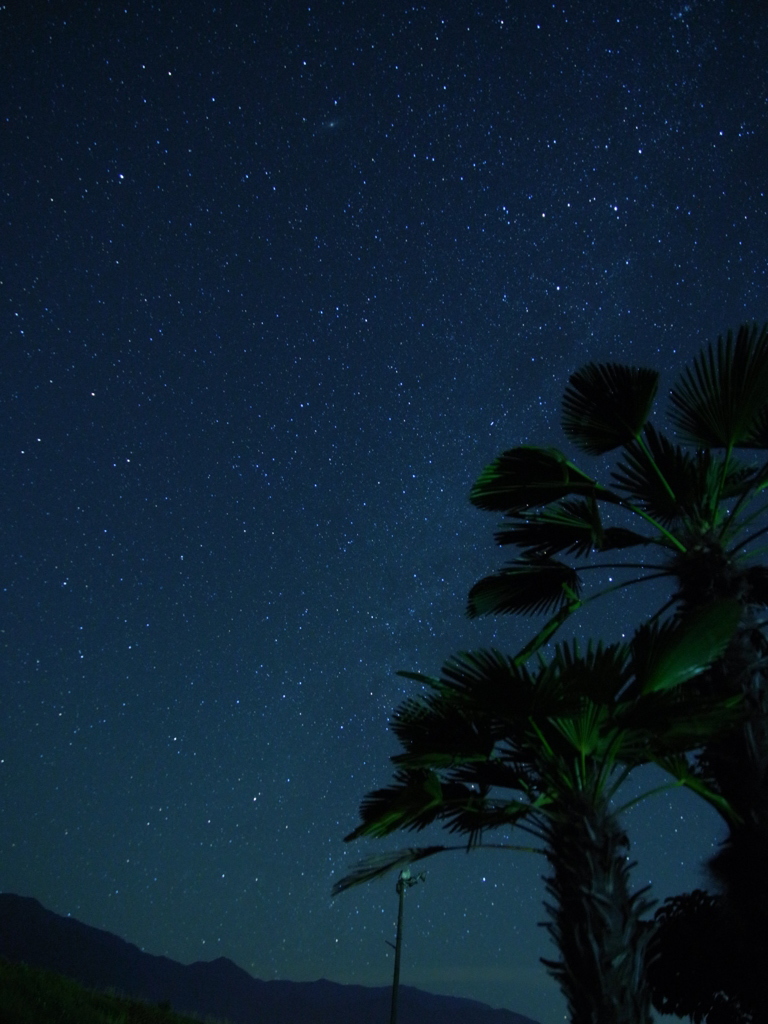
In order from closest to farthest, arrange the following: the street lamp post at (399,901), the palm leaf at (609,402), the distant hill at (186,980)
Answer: the palm leaf at (609,402) → the street lamp post at (399,901) → the distant hill at (186,980)

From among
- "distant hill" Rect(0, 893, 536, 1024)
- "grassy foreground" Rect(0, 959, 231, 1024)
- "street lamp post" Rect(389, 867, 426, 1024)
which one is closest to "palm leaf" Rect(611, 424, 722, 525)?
"grassy foreground" Rect(0, 959, 231, 1024)

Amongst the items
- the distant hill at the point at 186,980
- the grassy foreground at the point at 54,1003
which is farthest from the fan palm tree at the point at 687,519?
the distant hill at the point at 186,980

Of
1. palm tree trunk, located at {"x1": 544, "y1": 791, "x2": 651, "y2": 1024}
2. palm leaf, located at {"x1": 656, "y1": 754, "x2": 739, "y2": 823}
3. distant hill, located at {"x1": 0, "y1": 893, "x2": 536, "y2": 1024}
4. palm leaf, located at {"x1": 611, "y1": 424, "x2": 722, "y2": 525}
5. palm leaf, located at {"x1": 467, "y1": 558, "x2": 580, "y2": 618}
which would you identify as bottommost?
distant hill, located at {"x1": 0, "y1": 893, "x2": 536, "y2": 1024}

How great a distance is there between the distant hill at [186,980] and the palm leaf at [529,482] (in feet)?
456

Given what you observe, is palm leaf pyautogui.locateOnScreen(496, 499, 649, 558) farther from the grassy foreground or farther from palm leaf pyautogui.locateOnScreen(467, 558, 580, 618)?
the grassy foreground

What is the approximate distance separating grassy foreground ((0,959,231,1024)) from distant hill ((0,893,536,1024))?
5049 inches

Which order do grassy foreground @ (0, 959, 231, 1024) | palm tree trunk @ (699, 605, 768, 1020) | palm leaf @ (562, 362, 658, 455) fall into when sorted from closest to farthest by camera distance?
palm tree trunk @ (699, 605, 768, 1020) → palm leaf @ (562, 362, 658, 455) → grassy foreground @ (0, 959, 231, 1024)

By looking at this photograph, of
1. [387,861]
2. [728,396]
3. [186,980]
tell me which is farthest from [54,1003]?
[186,980]

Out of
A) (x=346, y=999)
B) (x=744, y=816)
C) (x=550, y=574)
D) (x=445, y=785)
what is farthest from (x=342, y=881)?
(x=346, y=999)

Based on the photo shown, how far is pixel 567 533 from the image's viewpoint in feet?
20.1

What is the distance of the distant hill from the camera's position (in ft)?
455

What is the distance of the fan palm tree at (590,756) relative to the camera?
12.3 ft

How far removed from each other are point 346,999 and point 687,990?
737 feet

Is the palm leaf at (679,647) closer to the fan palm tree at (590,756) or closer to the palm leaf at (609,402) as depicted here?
the fan palm tree at (590,756)
